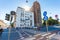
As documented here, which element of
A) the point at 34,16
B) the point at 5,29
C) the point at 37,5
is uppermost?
the point at 37,5

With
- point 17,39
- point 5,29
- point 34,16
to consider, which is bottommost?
point 17,39

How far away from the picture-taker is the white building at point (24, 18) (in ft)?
15.4

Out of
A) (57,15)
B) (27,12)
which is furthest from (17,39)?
(57,15)

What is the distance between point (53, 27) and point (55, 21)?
242mm

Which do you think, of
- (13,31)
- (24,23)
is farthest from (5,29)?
(24,23)

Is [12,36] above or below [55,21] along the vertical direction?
below

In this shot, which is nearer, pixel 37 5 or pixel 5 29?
pixel 5 29

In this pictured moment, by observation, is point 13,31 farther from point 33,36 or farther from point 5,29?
point 33,36

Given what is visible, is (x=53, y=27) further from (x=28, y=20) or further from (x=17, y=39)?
(x=17, y=39)

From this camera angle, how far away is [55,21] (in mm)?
5109

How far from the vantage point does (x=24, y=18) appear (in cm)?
482

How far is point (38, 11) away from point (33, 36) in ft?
2.93

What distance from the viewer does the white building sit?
470cm

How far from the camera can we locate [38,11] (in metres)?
4.98
